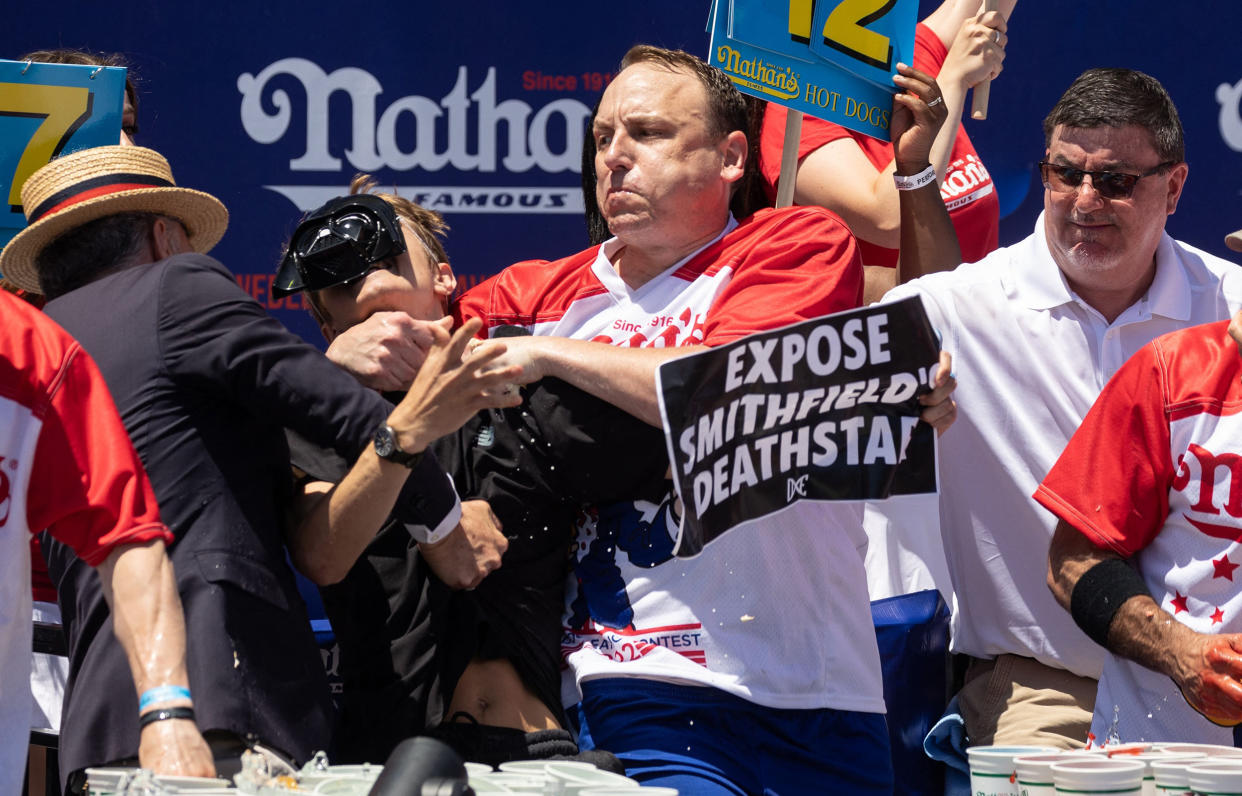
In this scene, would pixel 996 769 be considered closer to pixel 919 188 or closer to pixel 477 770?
pixel 477 770

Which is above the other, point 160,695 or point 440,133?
point 440,133

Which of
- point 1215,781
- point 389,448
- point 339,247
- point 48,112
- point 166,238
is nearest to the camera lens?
point 1215,781

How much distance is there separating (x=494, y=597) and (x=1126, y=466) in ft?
3.88

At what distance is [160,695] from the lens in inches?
87.9

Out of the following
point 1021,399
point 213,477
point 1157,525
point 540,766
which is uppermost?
point 1021,399

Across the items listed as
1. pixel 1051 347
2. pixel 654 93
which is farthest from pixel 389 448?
pixel 1051 347

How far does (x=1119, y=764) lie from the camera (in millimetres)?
2135

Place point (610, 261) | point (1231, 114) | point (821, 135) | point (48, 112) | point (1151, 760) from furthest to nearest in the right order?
point (1231, 114)
point (821, 135)
point (48, 112)
point (610, 261)
point (1151, 760)

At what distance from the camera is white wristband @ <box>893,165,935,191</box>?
11.6ft

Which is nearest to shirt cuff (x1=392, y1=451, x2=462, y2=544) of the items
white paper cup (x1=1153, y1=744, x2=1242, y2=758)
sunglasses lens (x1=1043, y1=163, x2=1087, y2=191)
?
white paper cup (x1=1153, y1=744, x2=1242, y2=758)

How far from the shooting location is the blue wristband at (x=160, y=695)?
223cm

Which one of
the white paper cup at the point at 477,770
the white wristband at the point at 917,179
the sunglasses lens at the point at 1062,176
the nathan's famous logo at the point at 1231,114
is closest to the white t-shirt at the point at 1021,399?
the sunglasses lens at the point at 1062,176

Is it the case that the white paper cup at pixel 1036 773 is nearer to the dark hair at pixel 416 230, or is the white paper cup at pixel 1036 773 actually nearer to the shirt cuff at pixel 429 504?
the shirt cuff at pixel 429 504

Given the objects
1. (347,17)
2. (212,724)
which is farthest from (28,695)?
(347,17)
